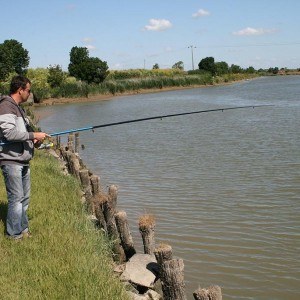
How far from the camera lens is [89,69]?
2330 inches

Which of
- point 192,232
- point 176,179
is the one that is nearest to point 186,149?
point 176,179

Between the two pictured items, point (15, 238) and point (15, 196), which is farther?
point (15, 238)

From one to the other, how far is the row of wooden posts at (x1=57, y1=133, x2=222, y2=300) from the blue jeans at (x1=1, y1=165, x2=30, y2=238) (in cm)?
129

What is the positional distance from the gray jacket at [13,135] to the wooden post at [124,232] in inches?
56.4

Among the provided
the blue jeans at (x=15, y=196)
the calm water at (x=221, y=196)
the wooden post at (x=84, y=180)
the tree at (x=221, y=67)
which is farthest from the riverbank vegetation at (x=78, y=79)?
the blue jeans at (x=15, y=196)

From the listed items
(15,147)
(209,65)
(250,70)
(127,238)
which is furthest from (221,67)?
(15,147)

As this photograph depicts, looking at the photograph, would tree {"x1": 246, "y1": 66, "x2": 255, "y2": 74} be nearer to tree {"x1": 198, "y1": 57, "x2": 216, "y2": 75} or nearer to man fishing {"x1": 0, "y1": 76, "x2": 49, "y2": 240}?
tree {"x1": 198, "y1": 57, "x2": 216, "y2": 75}

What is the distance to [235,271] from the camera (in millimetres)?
6570

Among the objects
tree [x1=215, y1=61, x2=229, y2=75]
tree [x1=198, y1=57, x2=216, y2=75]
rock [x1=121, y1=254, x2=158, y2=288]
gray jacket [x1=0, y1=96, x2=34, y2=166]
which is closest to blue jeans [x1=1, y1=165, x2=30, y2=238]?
gray jacket [x1=0, y1=96, x2=34, y2=166]

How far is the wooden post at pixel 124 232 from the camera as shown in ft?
19.9

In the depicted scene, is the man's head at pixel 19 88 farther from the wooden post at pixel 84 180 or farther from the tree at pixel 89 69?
the tree at pixel 89 69

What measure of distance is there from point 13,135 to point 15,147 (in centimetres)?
26

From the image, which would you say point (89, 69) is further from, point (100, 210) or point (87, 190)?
point (100, 210)

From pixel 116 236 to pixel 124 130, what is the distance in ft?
56.8
